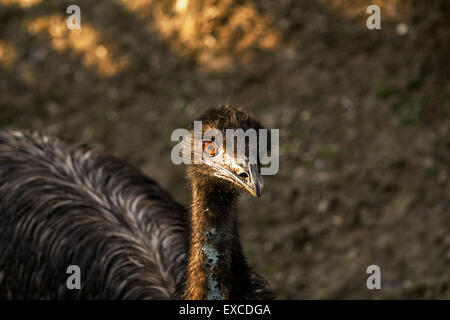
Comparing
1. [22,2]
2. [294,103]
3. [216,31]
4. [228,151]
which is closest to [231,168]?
[228,151]

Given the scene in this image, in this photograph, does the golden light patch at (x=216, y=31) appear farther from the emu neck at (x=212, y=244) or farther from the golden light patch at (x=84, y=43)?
the emu neck at (x=212, y=244)

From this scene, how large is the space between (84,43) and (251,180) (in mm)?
6196

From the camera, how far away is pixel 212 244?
3529mm

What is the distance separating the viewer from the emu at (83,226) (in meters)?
4.63

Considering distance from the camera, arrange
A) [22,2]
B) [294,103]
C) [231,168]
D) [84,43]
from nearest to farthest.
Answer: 1. [231,168]
2. [294,103]
3. [84,43]
4. [22,2]

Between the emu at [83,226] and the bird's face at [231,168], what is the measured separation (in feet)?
2.47

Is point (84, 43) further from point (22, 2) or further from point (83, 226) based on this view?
point (83, 226)

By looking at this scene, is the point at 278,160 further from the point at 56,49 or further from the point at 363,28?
the point at 56,49

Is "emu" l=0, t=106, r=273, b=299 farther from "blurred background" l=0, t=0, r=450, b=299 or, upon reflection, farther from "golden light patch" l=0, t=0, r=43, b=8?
"golden light patch" l=0, t=0, r=43, b=8

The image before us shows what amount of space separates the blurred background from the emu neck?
2460mm

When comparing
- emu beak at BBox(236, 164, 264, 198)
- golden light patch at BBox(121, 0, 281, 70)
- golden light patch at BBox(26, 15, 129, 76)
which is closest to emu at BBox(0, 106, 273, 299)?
emu beak at BBox(236, 164, 264, 198)

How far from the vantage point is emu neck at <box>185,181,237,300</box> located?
352 centimetres
